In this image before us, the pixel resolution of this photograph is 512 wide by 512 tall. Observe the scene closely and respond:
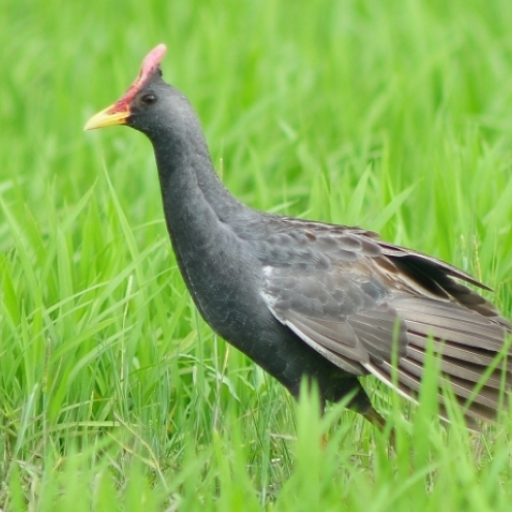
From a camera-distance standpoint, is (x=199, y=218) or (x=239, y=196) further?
(x=239, y=196)

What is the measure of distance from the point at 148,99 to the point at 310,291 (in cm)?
93

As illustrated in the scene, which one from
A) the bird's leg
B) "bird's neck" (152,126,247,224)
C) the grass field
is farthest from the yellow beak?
the bird's leg

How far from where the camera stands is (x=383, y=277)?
5.00 metres

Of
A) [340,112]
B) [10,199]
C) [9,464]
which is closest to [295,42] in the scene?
[340,112]

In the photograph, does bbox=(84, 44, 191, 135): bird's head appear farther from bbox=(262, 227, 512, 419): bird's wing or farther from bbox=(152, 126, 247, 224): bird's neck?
bbox=(262, 227, 512, 419): bird's wing

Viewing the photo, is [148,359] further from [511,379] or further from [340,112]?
[340,112]

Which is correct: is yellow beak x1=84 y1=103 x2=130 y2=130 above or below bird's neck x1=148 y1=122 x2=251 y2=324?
above

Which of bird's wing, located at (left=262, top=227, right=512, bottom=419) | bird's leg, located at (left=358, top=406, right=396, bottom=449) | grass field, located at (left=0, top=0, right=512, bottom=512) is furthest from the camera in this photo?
bird's leg, located at (left=358, top=406, right=396, bottom=449)

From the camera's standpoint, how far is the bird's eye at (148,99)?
5.04 m

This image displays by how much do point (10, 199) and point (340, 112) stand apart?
6.80ft

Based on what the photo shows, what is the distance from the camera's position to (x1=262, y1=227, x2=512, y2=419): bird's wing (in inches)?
187

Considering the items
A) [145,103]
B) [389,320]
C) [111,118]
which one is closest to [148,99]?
[145,103]

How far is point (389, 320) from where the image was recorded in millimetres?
4883

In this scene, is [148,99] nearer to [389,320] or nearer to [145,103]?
[145,103]
